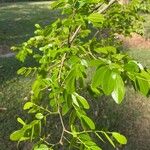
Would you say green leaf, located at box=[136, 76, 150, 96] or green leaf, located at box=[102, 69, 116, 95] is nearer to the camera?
green leaf, located at box=[102, 69, 116, 95]

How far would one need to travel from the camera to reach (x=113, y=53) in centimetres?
213

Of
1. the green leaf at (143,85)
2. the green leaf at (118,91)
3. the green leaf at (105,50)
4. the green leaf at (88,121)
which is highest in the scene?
the green leaf at (118,91)

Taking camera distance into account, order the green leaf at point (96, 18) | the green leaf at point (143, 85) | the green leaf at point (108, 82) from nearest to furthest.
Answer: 1. the green leaf at point (108, 82)
2. the green leaf at point (143, 85)
3. the green leaf at point (96, 18)

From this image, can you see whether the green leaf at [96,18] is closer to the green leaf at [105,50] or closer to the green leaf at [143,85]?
the green leaf at [105,50]

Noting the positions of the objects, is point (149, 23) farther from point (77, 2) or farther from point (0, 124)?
point (77, 2)

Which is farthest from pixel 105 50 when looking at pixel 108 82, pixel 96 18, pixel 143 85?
pixel 108 82

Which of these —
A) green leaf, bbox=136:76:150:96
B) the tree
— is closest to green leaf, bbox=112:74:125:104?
the tree

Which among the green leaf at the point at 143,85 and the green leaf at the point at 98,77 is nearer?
the green leaf at the point at 98,77

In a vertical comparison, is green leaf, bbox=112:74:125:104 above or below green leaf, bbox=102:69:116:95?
below

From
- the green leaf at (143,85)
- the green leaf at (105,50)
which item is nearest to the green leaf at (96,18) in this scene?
the green leaf at (105,50)

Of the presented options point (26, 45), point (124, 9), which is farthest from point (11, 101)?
point (26, 45)

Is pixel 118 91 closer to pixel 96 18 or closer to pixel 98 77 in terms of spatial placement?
pixel 98 77

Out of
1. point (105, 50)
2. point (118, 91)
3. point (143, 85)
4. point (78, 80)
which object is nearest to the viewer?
point (118, 91)

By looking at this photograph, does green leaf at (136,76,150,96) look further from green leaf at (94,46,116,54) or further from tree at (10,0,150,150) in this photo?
green leaf at (94,46,116,54)
